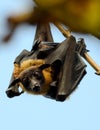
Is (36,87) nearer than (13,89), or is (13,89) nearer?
(36,87)

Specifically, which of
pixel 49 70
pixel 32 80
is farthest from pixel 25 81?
pixel 49 70

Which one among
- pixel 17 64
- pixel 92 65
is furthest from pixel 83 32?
pixel 17 64

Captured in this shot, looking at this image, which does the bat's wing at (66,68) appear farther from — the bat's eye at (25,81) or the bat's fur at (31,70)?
the bat's eye at (25,81)

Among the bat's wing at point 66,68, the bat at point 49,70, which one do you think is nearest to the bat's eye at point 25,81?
the bat at point 49,70

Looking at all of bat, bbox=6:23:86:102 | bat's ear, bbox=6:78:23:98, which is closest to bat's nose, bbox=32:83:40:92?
bat, bbox=6:23:86:102

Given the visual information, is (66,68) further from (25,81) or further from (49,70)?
(25,81)

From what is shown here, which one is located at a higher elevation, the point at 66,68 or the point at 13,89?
the point at 66,68

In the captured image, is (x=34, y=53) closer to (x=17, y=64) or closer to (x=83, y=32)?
(x=17, y=64)
